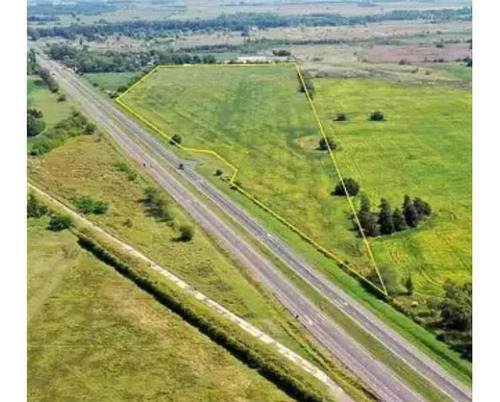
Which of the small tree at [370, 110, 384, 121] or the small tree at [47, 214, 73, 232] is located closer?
the small tree at [47, 214, 73, 232]

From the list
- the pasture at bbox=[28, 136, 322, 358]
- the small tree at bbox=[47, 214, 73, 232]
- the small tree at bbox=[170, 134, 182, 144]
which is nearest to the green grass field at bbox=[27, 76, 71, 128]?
the pasture at bbox=[28, 136, 322, 358]

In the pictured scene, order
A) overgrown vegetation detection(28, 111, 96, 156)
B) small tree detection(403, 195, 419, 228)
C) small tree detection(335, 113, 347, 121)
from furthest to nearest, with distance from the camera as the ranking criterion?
small tree detection(335, 113, 347, 121) < overgrown vegetation detection(28, 111, 96, 156) < small tree detection(403, 195, 419, 228)

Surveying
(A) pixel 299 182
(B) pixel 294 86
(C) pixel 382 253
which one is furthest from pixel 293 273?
(B) pixel 294 86

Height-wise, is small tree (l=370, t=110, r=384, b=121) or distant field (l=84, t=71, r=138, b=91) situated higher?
distant field (l=84, t=71, r=138, b=91)

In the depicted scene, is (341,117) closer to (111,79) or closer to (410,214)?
(410,214)

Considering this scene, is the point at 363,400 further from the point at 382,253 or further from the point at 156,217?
the point at 156,217

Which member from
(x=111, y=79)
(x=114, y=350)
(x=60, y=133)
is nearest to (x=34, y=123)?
(x=60, y=133)

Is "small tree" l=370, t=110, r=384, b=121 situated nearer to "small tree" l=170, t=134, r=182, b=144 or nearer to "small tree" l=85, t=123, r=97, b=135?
"small tree" l=170, t=134, r=182, b=144
